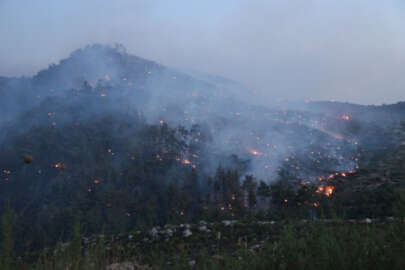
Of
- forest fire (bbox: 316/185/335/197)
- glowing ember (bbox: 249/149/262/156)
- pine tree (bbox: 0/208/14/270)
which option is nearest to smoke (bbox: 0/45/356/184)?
glowing ember (bbox: 249/149/262/156)

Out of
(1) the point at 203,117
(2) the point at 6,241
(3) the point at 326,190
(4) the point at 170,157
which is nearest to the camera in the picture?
(2) the point at 6,241

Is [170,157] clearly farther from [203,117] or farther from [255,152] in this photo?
[203,117]

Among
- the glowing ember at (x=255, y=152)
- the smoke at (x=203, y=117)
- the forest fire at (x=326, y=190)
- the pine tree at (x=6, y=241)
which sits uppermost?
the smoke at (x=203, y=117)

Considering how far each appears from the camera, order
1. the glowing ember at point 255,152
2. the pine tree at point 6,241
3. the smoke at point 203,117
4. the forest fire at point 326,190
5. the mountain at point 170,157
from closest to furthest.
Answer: the pine tree at point 6,241, the forest fire at point 326,190, the mountain at point 170,157, the smoke at point 203,117, the glowing ember at point 255,152

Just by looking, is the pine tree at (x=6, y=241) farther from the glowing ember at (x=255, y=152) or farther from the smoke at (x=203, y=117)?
the glowing ember at (x=255, y=152)

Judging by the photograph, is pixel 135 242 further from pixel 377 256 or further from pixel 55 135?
pixel 55 135

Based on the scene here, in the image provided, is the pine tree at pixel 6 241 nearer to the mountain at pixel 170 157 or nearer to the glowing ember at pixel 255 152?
the mountain at pixel 170 157

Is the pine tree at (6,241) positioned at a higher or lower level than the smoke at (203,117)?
lower

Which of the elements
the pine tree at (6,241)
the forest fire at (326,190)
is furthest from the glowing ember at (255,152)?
the pine tree at (6,241)

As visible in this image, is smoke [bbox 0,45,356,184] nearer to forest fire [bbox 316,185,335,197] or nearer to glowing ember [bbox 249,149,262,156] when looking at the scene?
glowing ember [bbox 249,149,262,156]

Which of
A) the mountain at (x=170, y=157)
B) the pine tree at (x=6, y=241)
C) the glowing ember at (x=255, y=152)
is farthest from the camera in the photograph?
the glowing ember at (x=255, y=152)

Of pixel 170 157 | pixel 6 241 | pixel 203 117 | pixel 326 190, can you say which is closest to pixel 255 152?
pixel 170 157

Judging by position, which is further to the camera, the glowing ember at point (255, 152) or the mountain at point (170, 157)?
the glowing ember at point (255, 152)

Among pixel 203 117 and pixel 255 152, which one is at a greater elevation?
pixel 203 117
